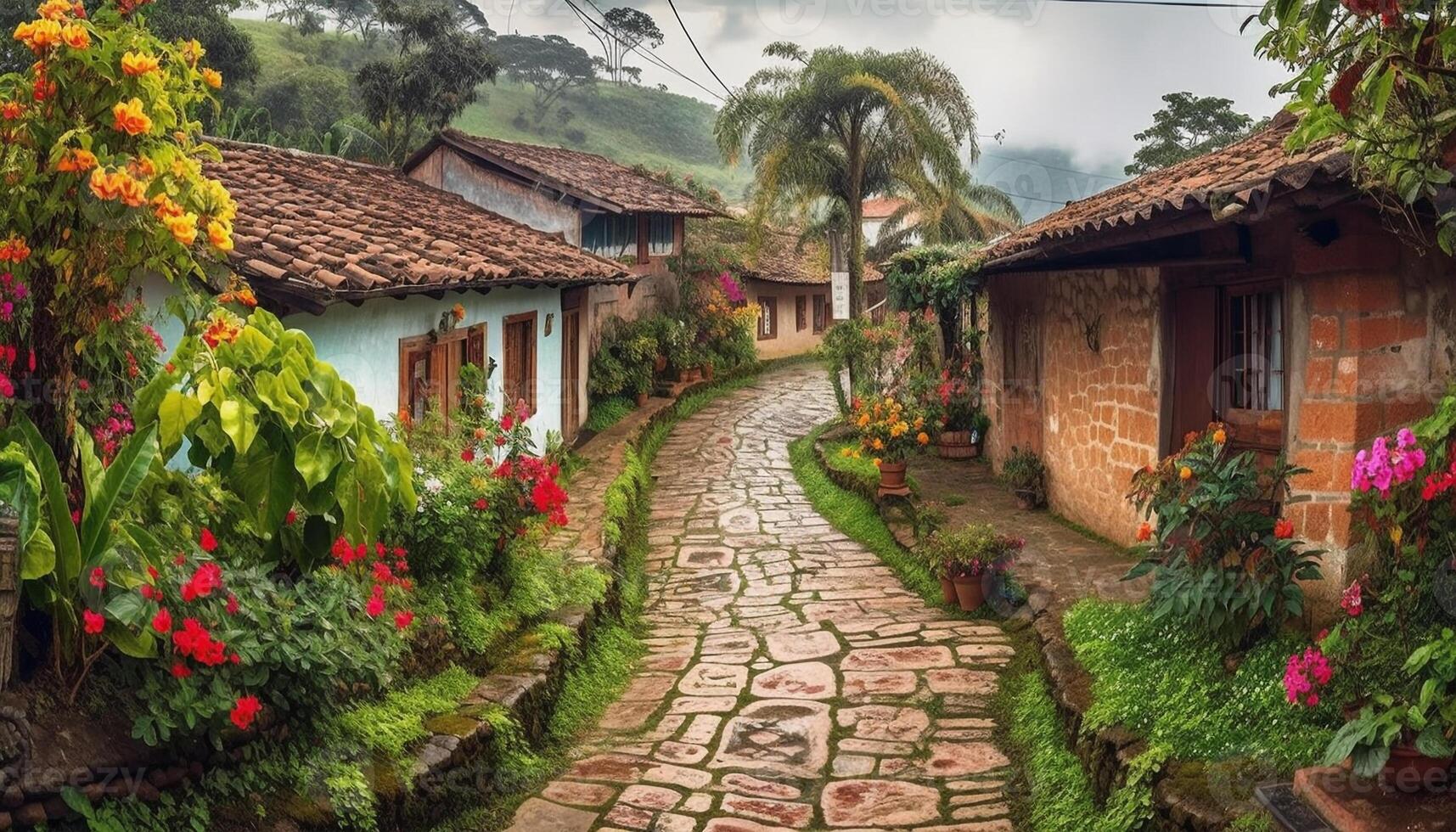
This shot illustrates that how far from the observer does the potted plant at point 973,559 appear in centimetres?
962

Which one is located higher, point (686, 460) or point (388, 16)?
point (388, 16)

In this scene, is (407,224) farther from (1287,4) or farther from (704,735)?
(1287,4)

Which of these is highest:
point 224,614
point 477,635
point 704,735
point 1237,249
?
point 1237,249

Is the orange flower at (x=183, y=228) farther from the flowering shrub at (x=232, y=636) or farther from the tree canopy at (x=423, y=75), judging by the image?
the tree canopy at (x=423, y=75)

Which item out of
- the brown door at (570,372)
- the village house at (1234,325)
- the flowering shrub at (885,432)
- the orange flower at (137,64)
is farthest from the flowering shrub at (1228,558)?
the brown door at (570,372)

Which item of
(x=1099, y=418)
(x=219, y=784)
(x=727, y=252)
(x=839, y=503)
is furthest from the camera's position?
(x=727, y=252)

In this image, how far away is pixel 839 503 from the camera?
1450 cm

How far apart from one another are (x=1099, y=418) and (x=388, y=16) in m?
24.2

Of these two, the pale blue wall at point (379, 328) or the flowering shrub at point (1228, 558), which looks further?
the pale blue wall at point (379, 328)

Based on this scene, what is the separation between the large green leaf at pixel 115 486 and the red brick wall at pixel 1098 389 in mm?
7406

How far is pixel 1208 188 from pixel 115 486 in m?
5.53

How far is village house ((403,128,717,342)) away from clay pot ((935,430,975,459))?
17.9 ft

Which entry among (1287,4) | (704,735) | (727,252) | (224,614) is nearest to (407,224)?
(704,735)

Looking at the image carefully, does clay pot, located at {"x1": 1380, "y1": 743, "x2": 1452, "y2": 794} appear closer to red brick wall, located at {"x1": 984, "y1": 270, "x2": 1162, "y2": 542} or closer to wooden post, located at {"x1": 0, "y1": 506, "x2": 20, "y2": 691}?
wooden post, located at {"x1": 0, "y1": 506, "x2": 20, "y2": 691}
